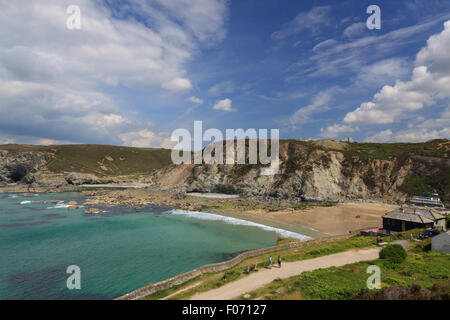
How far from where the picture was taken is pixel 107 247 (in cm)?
3191

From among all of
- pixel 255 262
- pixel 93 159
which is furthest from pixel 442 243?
pixel 93 159

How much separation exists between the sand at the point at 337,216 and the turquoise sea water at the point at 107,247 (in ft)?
31.0

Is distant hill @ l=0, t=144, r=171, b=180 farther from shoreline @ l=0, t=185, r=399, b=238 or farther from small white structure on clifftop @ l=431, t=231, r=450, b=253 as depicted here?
small white structure on clifftop @ l=431, t=231, r=450, b=253

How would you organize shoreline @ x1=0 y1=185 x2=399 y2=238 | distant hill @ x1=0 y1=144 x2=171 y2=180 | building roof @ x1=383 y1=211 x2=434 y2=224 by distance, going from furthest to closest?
1. distant hill @ x1=0 y1=144 x2=171 y2=180
2. shoreline @ x1=0 y1=185 x2=399 y2=238
3. building roof @ x1=383 y1=211 x2=434 y2=224

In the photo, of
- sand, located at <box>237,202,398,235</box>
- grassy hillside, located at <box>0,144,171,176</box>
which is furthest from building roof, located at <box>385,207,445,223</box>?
grassy hillside, located at <box>0,144,171,176</box>

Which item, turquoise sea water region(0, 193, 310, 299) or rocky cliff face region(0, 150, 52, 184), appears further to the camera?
rocky cliff face region(0, 150, 52, 184)

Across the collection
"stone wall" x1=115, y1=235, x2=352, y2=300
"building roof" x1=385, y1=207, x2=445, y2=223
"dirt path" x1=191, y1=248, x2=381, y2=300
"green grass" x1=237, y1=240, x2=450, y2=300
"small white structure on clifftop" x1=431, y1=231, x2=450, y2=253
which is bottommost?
"stone wall" x1=115, y1=235, x2=352, y2=300

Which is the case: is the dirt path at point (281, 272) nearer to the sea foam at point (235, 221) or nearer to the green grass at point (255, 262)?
the green grass at point (255, 262)

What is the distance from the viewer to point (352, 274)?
17.0 m

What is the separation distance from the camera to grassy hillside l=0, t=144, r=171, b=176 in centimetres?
13238

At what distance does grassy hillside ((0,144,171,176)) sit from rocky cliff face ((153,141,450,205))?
7872 centimetres

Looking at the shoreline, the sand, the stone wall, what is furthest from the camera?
the shoreline

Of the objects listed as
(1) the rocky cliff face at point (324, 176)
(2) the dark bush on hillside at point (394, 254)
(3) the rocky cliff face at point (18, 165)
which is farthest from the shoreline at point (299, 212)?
(3) the rocky cliff face at point (18, 165)
